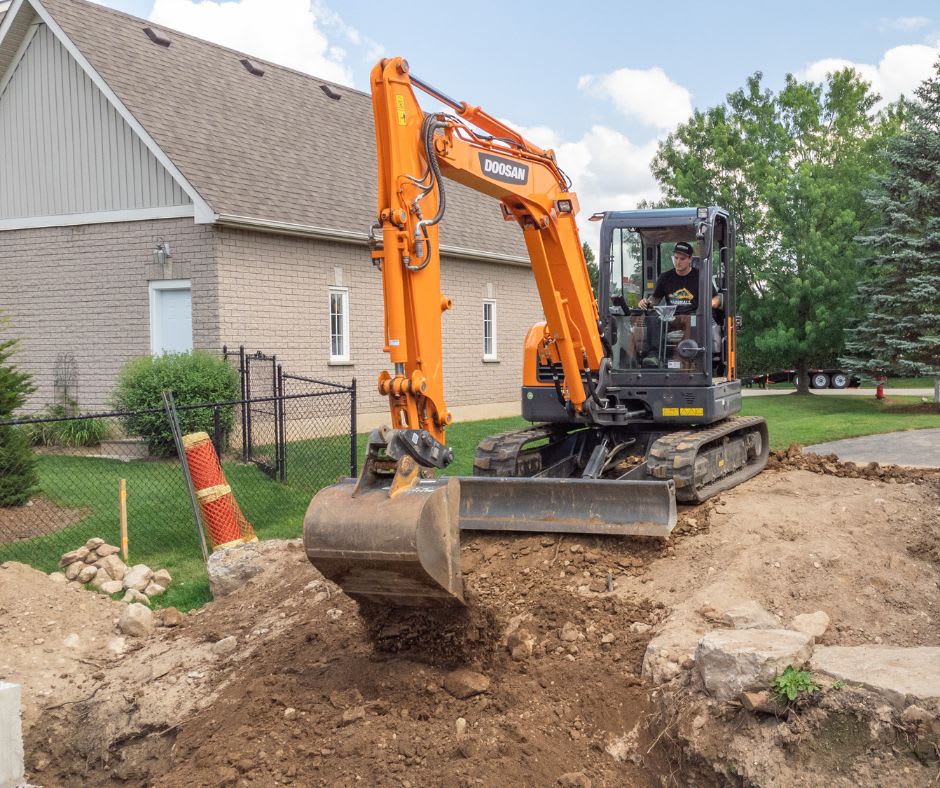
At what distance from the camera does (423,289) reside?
6336mm

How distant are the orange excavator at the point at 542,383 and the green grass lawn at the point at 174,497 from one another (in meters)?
2.56

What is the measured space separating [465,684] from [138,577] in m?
3.87

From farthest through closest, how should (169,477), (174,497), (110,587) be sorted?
1. (169,477)
2. (174,497)
3. (110,587)

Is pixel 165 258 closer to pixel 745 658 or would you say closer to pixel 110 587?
pixel 110 587

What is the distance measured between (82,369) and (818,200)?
62.3 feet

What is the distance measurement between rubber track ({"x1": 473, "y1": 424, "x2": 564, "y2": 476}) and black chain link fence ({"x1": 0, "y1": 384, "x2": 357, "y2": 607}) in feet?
6.78

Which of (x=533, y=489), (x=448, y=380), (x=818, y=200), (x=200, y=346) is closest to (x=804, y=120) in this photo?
(x=818, y=200)

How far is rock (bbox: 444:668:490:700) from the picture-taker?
5.83 m

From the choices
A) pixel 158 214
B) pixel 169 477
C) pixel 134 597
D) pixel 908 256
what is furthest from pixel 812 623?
pixel 908 256

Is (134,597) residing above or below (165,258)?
below

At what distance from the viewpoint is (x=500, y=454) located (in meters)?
9.44

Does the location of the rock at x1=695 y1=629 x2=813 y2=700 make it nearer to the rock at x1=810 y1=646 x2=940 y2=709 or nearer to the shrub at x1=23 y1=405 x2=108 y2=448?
the rock at x1=810 y1=646 x2=940 y2=709

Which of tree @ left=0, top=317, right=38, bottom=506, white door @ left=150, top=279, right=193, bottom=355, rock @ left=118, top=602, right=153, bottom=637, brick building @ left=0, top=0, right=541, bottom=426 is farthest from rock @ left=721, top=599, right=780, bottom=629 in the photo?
white door @ left=150, top=279, right=193, bottom=355

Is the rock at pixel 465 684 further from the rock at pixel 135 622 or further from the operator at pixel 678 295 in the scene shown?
the operator at pixel 678 295
